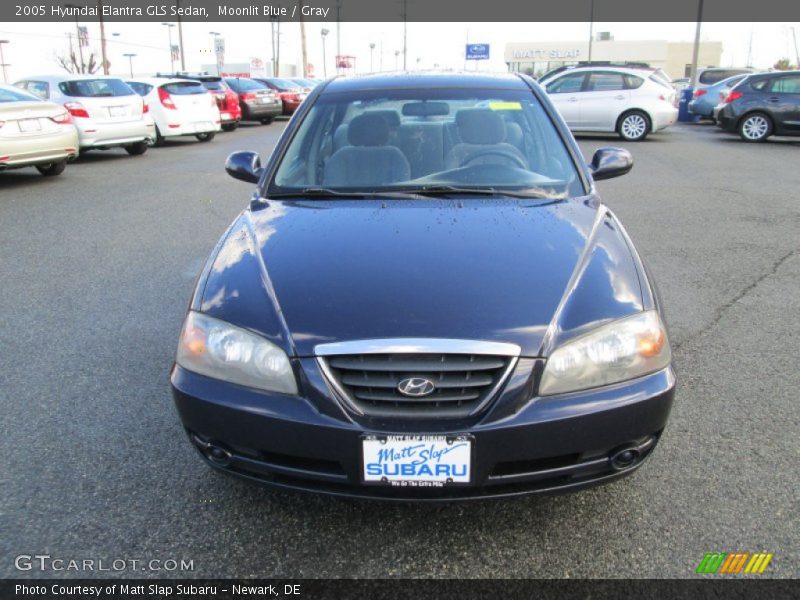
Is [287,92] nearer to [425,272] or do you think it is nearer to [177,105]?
[177,105]

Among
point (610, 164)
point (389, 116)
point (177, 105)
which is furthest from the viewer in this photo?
point (177, 105)

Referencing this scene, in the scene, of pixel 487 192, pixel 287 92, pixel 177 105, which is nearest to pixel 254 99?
pixel 287 92

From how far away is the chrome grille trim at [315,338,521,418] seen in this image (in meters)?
2.10

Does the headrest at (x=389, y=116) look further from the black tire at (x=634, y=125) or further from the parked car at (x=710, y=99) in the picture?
the parked car at (x=710, y=99)

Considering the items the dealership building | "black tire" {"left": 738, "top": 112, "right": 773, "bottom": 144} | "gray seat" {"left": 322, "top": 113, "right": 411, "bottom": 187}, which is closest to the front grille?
"gray seat" {"left": 322, "top": 113, "right": 411, "bottom": 187}

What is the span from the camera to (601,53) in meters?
79.5

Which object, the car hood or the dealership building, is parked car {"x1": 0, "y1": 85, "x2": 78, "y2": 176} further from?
the dealership building

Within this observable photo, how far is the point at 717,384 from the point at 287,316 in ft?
7.80

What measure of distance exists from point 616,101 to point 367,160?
14.1 metres

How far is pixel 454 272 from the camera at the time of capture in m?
2.45

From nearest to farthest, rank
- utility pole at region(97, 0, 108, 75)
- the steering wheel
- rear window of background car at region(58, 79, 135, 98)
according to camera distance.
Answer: the steering wheel → rear window of background car at region(58, 79, 135, 98) → utility pole at region(97, 0, 108, 75)

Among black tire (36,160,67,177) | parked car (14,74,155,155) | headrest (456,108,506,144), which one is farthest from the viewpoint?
parked car (14,74,155,155)

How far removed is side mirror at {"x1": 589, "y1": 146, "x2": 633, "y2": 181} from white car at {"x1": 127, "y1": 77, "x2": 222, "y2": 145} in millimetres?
13517

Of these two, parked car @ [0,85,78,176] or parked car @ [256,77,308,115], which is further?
parked car @ [256,77,308,115]
